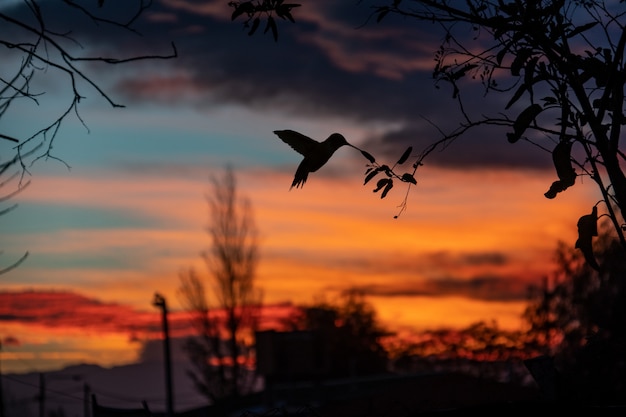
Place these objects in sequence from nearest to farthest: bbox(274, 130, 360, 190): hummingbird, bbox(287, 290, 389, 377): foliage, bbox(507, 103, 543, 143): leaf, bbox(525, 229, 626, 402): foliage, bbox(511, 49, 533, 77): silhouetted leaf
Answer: bbox(274, 130, 360, 190): hummingbird
bbox(507, 103, 543, 143): leaf
bbox(511, 49, 533, 77): silhouetted leaf
bbox(525, 229, 626, 402): foliage
bbox(287, 290, 389, 377): foliage

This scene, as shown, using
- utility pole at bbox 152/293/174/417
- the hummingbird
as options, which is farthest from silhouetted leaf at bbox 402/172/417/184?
utility pole at bbox 152/293/174/417

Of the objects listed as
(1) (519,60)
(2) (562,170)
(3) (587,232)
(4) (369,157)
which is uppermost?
(1) (519,60)

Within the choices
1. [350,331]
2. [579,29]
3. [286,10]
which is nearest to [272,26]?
[286,10]

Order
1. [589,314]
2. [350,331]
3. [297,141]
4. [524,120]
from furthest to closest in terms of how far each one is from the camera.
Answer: [350,331], [589,314], [524,120], [297,141]

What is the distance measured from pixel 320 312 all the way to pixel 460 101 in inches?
2714

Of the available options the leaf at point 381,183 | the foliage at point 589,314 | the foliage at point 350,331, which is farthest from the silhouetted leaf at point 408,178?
the foliage at point 350,331

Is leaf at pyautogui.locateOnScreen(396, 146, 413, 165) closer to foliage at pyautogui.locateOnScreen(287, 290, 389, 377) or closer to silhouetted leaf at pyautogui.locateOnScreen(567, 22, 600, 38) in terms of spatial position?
silhouetted leaf at pyautogui.locateOnScreen(567, 22, 600, 38)

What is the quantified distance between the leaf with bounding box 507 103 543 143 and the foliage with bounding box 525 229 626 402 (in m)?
24.4

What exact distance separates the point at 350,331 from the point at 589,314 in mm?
37239

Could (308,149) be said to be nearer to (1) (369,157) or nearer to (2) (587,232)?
(1) (369,157)

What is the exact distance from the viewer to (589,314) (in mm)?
40156

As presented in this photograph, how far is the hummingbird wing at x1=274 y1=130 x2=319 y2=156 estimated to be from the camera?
6.41 metres

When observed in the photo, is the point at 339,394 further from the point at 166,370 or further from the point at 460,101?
the point at 460,101

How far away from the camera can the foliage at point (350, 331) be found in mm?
73750
